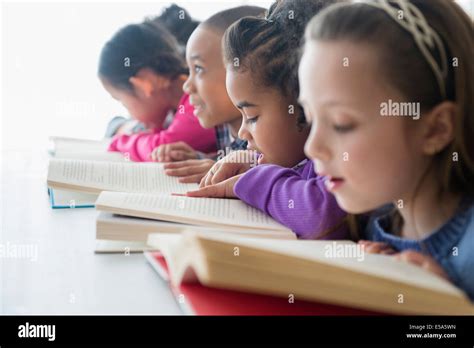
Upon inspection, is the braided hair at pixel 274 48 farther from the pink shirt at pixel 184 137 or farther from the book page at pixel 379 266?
the pink shirt at pixel 184 137

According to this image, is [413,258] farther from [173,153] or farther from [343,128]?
[173,153]

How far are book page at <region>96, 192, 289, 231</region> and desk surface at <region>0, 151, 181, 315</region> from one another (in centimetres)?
7

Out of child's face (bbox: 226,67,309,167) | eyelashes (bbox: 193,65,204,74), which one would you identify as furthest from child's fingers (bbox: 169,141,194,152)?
child's face (bbox: 226,67,309,167)

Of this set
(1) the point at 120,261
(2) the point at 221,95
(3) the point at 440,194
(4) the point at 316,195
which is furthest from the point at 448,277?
(2) the point at 221,95

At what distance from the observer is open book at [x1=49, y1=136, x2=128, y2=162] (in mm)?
1759

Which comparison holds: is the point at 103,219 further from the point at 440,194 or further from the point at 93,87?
the point at 93,87

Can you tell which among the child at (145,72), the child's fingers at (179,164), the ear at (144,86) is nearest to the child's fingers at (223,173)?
the child's fingers at (179,164)

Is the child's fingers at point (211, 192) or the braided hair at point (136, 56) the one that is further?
the braided hair at point (136, 56)

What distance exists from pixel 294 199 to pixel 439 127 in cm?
29

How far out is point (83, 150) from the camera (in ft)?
6.43

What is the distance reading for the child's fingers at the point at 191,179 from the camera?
128 centimetres

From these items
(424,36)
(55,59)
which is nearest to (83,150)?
(55,59)

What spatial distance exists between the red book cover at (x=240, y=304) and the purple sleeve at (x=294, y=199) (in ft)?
0.75

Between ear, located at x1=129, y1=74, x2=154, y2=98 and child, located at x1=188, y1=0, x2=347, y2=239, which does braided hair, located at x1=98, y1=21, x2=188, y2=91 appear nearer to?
ear, located at x1=129, y1=74, x2=154, y2=98
